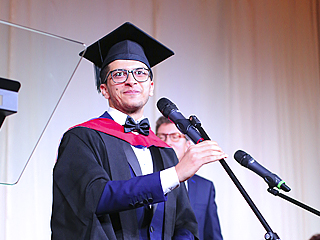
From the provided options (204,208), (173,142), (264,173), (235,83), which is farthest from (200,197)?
(264,173)

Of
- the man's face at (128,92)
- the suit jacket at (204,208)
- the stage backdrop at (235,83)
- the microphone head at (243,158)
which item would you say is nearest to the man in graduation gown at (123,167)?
the man's face at (128,92)

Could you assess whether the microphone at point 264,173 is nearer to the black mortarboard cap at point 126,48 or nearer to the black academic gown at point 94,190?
the black academic gown at point 94,190

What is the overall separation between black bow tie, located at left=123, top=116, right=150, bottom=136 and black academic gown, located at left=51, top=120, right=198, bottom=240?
10 cm

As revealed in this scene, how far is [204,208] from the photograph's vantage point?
11.8 ft

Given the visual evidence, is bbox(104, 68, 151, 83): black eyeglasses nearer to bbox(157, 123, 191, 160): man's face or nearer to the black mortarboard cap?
the black mortarboard cap

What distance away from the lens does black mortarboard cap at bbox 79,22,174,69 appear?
2.33 metres

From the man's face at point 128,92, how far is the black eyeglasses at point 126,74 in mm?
17

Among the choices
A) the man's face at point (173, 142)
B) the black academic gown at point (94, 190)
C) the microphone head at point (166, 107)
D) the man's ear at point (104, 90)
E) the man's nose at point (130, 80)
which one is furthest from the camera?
the man's face at point (173, 142)

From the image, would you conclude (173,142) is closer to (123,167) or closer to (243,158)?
(123,167)

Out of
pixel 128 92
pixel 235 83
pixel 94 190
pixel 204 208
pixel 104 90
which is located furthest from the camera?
pixel 235 83

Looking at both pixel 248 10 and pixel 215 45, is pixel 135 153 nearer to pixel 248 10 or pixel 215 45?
pixel 215 45

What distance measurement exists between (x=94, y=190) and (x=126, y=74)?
72cm

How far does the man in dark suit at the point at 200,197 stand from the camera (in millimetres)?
3496

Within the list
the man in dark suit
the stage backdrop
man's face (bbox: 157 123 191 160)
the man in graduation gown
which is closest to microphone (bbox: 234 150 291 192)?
the man in graduation gown
